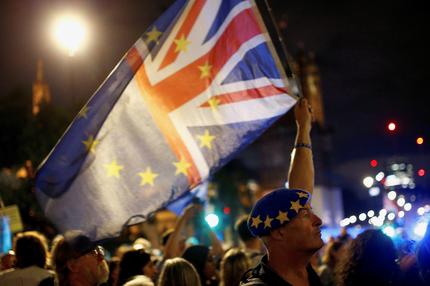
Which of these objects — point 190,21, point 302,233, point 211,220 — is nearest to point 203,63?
point 190,21

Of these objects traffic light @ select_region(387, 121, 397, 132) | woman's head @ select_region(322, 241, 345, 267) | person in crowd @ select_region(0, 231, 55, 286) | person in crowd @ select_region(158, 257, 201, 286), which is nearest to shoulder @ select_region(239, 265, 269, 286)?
person in crowd @ select_region(158, 257, 201, 286)

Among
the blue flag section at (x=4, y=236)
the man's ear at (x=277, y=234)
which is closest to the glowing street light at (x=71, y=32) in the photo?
the blue flag section at (x=4, y=236)

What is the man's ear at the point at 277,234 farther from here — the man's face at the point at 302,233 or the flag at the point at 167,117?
the flag at the point at 167,117

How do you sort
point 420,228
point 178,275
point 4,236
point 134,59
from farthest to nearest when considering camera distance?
point 4,236 → point 134,59 → point 420,228 → point 178,275

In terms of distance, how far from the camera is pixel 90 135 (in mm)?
6285

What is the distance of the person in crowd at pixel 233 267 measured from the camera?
672 cm

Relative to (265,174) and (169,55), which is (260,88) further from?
(265,174)

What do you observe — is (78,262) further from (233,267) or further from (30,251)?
(233,267)

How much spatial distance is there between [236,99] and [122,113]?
1167 millimetres

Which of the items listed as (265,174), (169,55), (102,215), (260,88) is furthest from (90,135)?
(265,174)

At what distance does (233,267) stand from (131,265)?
3.41 feet

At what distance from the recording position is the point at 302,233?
3.74 m

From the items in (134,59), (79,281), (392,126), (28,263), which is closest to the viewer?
(79,281)

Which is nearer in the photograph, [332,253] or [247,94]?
[247,94]
